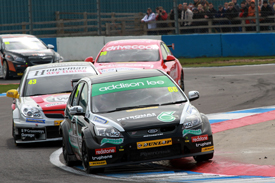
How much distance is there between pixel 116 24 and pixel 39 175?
19.4 metres

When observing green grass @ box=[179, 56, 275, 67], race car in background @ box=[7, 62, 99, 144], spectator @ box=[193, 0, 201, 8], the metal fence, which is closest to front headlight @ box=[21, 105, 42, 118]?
race car in background @ box=[7, 62, 99, 144]

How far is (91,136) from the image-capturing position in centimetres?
716

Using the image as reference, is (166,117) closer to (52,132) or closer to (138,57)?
(52,132)

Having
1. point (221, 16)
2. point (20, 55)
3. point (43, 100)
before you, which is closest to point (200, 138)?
point (43, 100)

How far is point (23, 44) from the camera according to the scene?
22.3 meters

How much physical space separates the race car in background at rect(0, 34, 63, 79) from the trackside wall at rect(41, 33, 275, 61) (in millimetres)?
3793

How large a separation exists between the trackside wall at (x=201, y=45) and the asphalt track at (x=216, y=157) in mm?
9030

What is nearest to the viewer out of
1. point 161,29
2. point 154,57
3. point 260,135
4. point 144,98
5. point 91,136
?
point 91,136

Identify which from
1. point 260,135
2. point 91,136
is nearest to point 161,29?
point 260,135

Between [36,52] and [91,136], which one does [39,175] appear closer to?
[91,136]

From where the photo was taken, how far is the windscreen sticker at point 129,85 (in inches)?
317

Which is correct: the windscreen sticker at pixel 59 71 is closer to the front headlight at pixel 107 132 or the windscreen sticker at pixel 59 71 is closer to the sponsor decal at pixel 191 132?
the front headlight at pixel 107 132

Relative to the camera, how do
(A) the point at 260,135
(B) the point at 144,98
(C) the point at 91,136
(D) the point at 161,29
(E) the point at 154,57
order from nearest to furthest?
(C) the point at 91,136, (B) the point at 144,98, (A) the point at 260,135, (E) the point at 154,57, (D) the point at 161,29

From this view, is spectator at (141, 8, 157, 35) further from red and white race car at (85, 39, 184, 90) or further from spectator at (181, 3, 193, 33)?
red and white race car at (85, 39, 184, 90)
